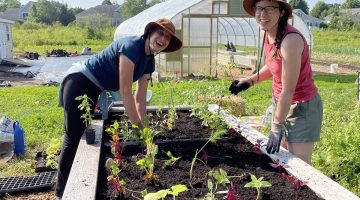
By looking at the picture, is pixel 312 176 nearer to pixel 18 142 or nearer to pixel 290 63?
pixel 290 63

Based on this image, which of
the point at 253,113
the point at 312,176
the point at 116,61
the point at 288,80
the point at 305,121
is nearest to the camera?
the point at 312,176

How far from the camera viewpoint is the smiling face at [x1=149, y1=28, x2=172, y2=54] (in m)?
2.74

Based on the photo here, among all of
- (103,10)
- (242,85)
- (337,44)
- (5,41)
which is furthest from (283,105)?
(103,10)

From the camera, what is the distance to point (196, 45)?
39.3 ft

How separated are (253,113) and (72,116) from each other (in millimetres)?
4457

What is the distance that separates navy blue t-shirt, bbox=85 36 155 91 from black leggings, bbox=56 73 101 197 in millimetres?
110

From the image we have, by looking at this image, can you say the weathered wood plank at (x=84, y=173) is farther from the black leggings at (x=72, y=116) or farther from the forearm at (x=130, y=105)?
the forearm at (x=130, y=105)

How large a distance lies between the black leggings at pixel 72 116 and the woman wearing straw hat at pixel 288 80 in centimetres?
135

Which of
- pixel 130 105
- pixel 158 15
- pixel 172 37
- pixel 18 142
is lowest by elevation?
pixel 18 142

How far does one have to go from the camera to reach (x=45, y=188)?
11.9ft

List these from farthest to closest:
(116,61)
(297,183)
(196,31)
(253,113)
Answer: (196,31) < (253,113) < (116,61) < (297,183)

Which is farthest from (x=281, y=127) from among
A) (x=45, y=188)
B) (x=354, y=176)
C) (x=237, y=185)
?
(x=45, y=188)

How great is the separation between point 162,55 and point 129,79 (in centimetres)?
950

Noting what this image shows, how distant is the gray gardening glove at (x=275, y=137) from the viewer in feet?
7.95
